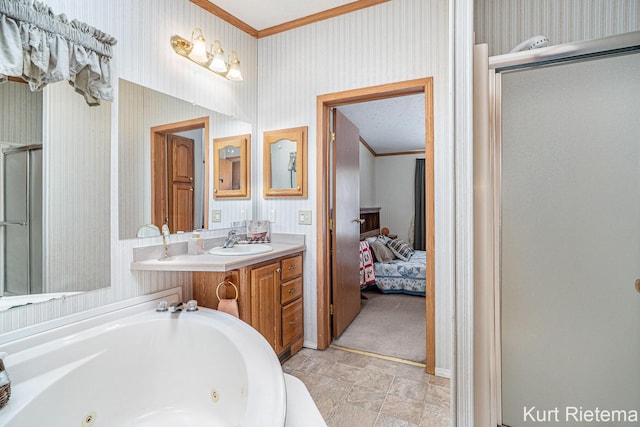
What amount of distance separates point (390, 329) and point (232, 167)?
81.1 inches

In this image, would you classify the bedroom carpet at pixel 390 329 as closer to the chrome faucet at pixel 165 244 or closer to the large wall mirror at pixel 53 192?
the chrome faucet at pixel 165 244

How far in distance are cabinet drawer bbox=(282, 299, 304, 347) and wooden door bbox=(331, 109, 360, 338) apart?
32 cm

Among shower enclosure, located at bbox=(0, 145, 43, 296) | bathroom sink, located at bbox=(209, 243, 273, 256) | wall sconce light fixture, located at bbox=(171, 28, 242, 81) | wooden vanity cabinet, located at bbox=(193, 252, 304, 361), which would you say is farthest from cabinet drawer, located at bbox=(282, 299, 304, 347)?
wall sconce light fixture, located at bbox=(171, 28, 242, 81)

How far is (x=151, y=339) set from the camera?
5.08ft

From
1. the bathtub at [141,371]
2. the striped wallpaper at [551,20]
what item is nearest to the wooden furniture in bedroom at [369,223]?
the striped wallpaper at [551,20]

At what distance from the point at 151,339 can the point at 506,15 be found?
9.01ft

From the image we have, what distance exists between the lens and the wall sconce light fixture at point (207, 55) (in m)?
1.97

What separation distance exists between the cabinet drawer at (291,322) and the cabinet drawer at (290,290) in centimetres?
5

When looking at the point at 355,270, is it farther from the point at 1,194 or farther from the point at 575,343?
the point at 1,194

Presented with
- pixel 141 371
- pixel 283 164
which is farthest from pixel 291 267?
pixel 141 371

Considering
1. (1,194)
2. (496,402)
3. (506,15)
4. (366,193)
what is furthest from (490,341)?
(366,193)

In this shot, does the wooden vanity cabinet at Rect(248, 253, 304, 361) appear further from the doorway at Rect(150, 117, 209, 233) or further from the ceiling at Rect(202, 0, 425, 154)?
the ceiling at Rect(202, 0, 425, 154)

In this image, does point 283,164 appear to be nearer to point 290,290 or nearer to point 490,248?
point 290,290

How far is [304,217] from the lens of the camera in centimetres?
248
